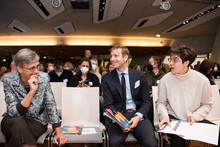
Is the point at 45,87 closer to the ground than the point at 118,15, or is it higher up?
closer to the ground

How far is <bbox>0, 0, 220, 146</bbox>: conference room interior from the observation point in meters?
5.40

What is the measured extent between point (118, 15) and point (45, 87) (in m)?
5.29

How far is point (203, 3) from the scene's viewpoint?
18.1ft

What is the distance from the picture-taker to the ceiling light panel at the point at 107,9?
17.3ft

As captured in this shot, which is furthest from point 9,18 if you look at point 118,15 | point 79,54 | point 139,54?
point 139,54

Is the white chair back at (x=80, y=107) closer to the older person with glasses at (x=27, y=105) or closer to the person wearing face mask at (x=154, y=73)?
→ the older person with glasses at (x=27, y=105)

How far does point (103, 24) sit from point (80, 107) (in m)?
5.94

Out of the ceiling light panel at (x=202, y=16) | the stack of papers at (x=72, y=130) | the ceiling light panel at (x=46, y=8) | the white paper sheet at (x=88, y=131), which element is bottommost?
the white paper sheet at (x=88, y=131)

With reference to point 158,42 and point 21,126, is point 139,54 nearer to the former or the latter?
point 158,42

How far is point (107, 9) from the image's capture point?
5840mm

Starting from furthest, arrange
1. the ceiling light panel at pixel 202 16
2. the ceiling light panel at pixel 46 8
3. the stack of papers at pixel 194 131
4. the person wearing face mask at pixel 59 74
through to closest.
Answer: the ceiling light panel at pixel 202 16, the ceiling light panel at pixel 46 8, the person wearing face mask at pixel 59 74, the stack of papers at pixel 194 131

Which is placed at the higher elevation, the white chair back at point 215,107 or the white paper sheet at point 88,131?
the white chair back at point 215,107

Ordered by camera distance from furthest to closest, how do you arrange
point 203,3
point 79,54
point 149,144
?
point 79,54, point 203,3, point 149,144

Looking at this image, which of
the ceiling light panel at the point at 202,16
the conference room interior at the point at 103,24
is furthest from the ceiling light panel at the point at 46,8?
the ceiling light panel at the point at 202,16
